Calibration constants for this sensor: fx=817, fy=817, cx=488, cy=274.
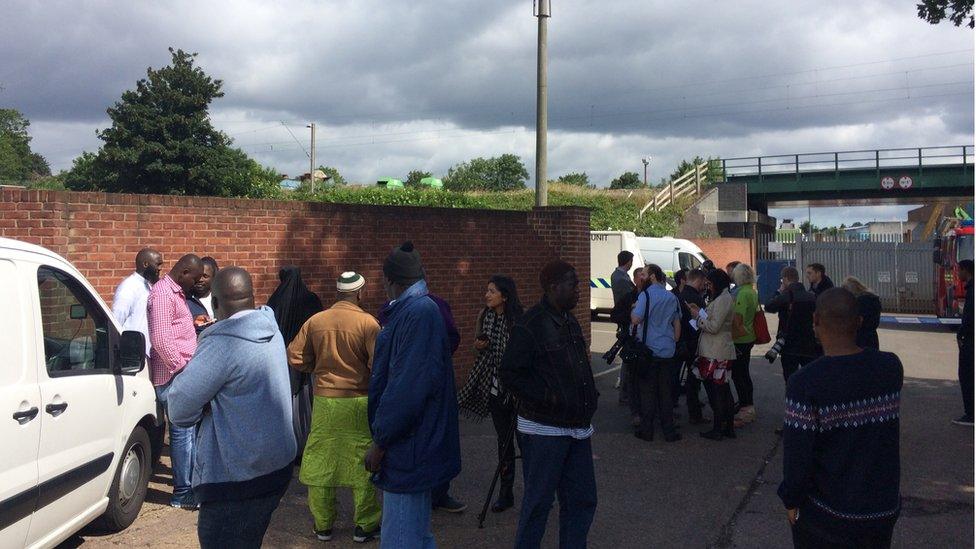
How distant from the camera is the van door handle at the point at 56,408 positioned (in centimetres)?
407

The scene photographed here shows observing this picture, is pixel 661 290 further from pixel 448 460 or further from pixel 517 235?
pixel 448 460

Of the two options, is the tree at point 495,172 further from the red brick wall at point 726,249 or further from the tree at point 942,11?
the tree at point 942,11

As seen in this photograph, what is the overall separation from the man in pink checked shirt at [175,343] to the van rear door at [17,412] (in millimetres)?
1716

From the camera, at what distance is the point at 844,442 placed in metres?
3.13

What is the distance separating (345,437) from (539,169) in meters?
9.20

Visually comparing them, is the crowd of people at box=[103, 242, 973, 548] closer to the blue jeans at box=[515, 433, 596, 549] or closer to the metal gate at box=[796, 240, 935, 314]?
the blue jeans at box=[515, 433, 596, 549]

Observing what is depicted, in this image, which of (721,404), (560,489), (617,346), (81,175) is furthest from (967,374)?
(81,175)

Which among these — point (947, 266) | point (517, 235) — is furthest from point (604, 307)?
point (517, 235)

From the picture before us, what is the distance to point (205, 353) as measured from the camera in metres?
3.24

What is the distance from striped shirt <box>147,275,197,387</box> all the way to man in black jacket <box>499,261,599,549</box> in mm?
2731

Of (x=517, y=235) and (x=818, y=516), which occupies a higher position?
(x=517, y=235)

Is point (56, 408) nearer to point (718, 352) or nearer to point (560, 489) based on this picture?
point (560, 489)

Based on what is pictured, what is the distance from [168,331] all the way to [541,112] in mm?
9164

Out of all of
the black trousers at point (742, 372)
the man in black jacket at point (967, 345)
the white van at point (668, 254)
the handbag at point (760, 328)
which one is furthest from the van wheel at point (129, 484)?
the white van at point (668, 254)
